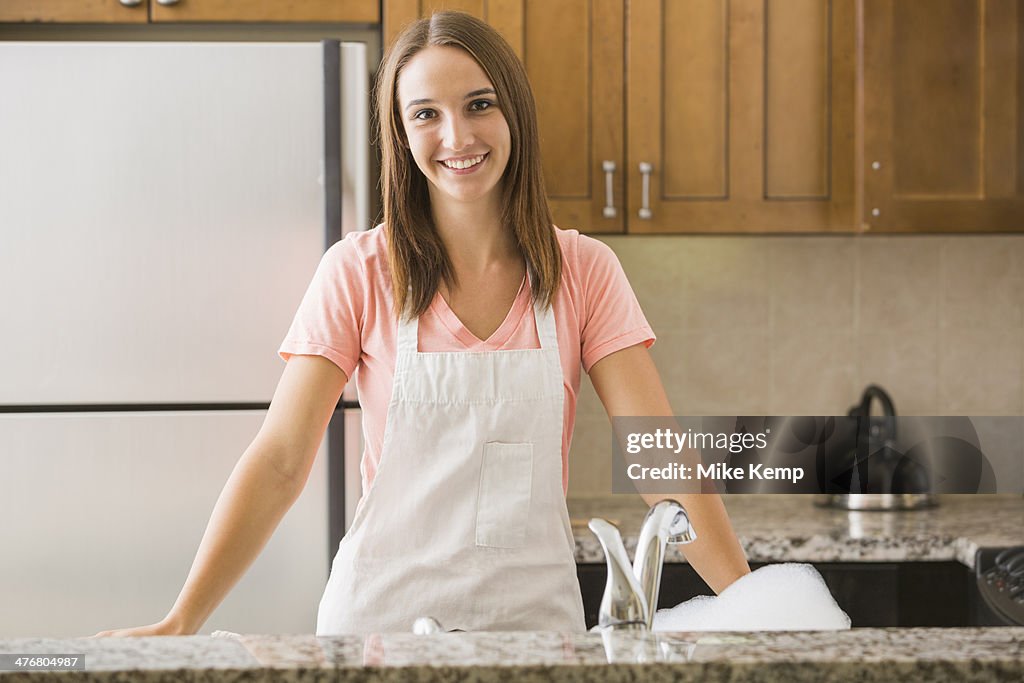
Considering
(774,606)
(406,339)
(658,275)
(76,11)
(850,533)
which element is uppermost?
(76,11)

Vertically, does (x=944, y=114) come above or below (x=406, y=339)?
above

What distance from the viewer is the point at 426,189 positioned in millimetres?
1086

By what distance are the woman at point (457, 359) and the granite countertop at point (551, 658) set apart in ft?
1.11

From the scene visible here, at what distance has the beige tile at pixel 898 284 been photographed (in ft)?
7.04

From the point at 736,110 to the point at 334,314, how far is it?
1061mm

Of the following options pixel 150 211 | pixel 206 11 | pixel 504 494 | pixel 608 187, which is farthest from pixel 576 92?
pixel 504 494

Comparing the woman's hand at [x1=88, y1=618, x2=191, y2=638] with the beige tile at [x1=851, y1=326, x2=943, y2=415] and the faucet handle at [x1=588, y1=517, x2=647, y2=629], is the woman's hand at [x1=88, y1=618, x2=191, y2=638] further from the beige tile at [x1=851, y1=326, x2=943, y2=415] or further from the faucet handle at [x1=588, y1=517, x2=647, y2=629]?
the beige tile at [x1=851, y1=326, x2=943, y2=415]

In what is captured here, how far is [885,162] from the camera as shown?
1.81 m

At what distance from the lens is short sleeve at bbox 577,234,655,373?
3.48 feet

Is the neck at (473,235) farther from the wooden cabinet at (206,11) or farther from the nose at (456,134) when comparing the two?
the wooden cabinet at (206,11)

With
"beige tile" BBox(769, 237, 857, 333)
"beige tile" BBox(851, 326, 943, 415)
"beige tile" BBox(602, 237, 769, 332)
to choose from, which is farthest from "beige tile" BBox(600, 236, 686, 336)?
"beige tile" BBox(851, 326, 943, 415)

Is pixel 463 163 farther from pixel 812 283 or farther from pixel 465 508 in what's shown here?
pixel 812 283

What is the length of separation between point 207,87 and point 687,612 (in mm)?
1116

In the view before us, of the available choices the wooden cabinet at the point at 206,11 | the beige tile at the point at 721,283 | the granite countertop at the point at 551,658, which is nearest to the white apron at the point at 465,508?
the granite countertop at the point at 551,658
